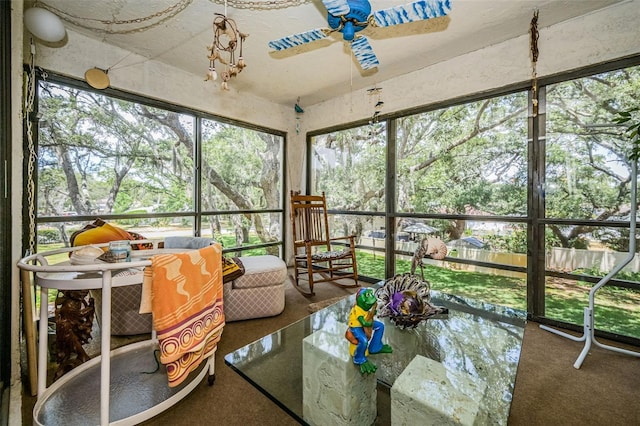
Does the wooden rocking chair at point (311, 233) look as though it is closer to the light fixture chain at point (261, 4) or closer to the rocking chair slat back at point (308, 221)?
the rocking chair slat back at point (308, 221)

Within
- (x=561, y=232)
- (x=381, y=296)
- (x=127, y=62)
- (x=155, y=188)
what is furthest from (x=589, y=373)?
(x=127, y=62)

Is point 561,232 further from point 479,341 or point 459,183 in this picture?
point 479,341

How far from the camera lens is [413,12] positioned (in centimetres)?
132

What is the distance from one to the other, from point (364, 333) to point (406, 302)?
1.90 ft

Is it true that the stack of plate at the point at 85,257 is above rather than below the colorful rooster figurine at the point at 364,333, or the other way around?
above

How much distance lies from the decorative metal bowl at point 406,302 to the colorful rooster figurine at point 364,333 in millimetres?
391

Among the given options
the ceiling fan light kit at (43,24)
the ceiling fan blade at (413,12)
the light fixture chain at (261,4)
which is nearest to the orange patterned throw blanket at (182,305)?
the ceiling fan blade at (413,12)

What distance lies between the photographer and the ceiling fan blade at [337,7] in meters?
1.26

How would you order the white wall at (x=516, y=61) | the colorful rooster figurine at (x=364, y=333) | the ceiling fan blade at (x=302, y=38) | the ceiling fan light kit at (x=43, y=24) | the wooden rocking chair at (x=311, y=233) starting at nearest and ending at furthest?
the colorful rooster figurine at (x=364, y=333) < the ceiling fan blade at (x=302, y=38) < the ceiling fan light kit at (x=43, y=24) < the white wall at (x=516, y=61) < the wooden rocking chair at (x=311, y=233)

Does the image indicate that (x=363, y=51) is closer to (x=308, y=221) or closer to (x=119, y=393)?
(x=308, y=221)

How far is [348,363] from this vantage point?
823 millimetres

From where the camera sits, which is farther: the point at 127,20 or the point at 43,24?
the point at 127,20

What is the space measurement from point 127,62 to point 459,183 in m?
3.38

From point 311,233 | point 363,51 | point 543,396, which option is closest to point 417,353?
point 543,396
